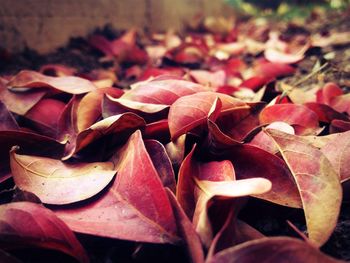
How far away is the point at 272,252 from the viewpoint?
0.37 metres

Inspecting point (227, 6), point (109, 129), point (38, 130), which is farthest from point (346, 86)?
point (227, 6)

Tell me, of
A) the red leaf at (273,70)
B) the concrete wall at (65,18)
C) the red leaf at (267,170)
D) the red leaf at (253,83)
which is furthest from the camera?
the concrete wall at (65,18)

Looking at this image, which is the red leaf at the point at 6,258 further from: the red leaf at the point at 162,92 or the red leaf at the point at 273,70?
the red leaf at the point at 273,70

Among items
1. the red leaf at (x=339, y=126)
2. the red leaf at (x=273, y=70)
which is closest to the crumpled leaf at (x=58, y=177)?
the red leaf at (x=339, y=126)

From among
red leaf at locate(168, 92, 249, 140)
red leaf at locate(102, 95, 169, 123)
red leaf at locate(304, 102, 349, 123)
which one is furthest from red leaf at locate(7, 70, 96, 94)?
red leaf at locate(304, 102, 349, 123)

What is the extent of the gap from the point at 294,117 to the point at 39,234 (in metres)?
0.52

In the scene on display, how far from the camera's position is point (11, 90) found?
2.73 feet

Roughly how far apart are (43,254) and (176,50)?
1328 mm

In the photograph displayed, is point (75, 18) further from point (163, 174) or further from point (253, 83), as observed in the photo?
point (163, 174)

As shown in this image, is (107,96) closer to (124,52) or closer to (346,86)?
(346,86)

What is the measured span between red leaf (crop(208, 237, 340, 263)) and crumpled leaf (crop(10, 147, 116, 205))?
0.78 feet

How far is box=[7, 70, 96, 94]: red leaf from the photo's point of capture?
0.79 metres

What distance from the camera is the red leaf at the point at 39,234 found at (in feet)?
1.45

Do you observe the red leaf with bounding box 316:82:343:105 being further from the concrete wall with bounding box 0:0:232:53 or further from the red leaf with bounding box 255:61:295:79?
the concrete wall with bounding box 0:0:232:53
